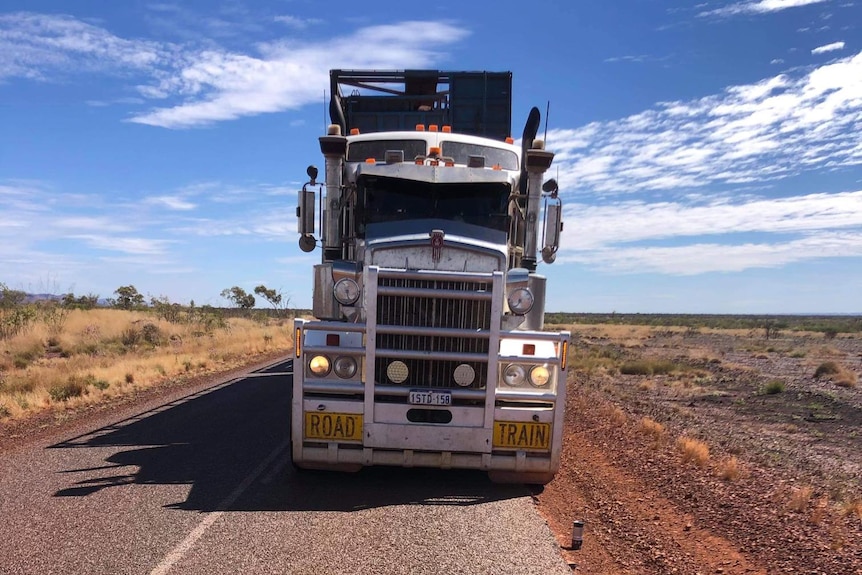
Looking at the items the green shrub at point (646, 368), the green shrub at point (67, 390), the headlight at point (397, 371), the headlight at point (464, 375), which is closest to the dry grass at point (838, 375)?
the green shrub at point (646, 368)

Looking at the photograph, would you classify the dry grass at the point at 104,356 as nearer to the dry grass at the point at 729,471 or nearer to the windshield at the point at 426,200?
the windshield at the point at 426,200

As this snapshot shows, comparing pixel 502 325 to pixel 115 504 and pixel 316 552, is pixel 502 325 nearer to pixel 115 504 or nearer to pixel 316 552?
pixel 316 552

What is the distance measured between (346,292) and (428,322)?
1.02 meters

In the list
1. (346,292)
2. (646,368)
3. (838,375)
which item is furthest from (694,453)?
(838,375)

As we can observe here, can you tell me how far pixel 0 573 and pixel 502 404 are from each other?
4.33m

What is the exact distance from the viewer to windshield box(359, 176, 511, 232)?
751cm

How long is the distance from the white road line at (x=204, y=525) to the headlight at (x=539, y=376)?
3.17 metres

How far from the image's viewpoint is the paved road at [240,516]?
4590mm

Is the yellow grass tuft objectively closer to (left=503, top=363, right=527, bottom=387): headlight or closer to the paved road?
the paved road

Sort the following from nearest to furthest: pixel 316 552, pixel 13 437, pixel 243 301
A: pixel 316 552, pixel 13 437, pixel 243 301

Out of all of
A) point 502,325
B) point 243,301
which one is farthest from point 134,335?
point 243,301

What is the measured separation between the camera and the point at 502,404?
20.9ft

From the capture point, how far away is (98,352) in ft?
82.2

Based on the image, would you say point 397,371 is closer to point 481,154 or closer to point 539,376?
point 539,376
